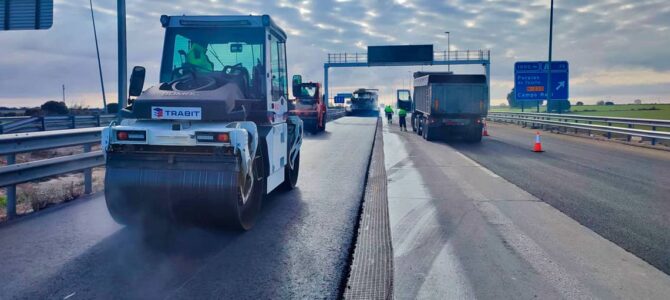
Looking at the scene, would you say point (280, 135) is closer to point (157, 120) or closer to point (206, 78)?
point (206, 78)

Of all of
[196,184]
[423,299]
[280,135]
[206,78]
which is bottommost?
[423,299]

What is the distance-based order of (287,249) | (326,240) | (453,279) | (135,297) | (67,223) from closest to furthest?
(135,297), (453,279), (287,249), (326,240), (67,223)

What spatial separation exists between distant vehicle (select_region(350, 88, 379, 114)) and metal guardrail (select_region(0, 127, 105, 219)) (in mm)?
54110

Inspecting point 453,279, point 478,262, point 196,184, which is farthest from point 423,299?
point 196,184

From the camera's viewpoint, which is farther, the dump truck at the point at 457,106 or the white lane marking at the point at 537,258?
the dump truck at the point at 457,106

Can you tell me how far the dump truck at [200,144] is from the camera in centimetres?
575

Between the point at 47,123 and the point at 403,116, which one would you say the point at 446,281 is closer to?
the point at 47,123

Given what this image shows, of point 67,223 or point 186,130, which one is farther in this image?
point 67,223

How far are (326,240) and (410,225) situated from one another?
1400 mm

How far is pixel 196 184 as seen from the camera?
5723 mm

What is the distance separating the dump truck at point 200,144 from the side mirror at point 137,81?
12 millimetres

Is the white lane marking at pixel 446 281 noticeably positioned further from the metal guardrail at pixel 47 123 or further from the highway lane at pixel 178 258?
the metal guardrail at pixel 47 123

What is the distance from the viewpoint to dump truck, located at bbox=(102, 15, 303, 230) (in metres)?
5.75

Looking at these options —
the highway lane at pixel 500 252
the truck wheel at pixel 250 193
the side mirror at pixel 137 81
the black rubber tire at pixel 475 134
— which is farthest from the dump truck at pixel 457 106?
the side mirror at pixel 137 81
